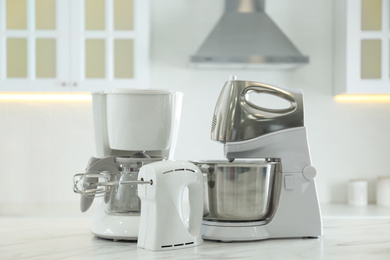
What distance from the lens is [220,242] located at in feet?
4.90

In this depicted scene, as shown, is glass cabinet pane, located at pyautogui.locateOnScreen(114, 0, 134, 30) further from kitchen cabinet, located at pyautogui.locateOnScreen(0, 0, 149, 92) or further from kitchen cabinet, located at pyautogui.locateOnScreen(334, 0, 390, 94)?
kitchen cabinet, located at pyautogui.locateOnScreen(334, 0, 390, 94)

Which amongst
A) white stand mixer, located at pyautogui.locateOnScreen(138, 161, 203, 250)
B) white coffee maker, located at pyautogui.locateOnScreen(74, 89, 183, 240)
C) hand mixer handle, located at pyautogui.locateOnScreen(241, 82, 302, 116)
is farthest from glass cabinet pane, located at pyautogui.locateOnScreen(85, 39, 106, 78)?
white stand mixer, located at pyautogui.locateOnScreen(138, 161, 203, 250)

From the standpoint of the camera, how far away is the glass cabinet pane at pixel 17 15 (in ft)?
10.4

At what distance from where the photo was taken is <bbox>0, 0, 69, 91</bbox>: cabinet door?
3156 mm

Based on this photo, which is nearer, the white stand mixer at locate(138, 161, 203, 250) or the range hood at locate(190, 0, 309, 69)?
the white stand mixer at locate(138, 161, 203, 250)

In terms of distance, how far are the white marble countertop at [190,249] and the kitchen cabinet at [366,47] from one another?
5.14 ft

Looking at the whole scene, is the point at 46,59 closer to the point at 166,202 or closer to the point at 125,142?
the point at 125,142

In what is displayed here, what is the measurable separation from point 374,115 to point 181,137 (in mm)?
1141

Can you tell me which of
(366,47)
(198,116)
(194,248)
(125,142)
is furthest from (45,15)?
(194,248)

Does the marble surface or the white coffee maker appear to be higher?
the white coffee maker

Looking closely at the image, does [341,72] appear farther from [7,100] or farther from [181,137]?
[7,100]

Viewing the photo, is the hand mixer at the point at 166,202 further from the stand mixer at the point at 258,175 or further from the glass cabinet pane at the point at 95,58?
the glass cabinet pane at the point at 95,58

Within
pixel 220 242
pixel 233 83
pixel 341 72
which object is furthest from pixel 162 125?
pixel 341 72

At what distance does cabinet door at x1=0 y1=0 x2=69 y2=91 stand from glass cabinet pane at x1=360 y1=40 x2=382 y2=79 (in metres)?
1.57
